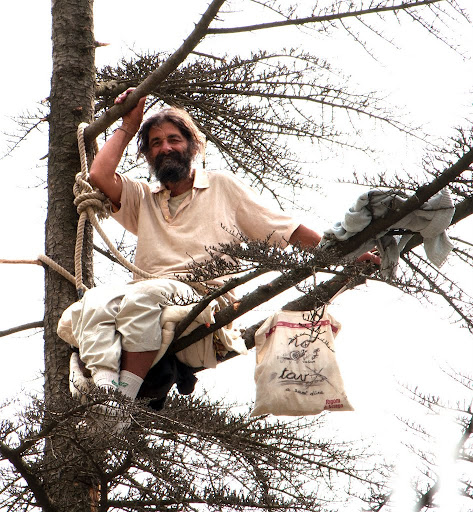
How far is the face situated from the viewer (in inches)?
191

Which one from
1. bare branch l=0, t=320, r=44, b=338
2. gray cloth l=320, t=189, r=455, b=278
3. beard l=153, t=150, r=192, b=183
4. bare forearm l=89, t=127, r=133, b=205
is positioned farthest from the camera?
bare branch l=0, t=320, r=44, b=338

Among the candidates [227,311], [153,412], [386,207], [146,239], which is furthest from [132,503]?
[386,207]

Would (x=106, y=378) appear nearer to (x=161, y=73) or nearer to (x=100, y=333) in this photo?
(x=100, y=333)

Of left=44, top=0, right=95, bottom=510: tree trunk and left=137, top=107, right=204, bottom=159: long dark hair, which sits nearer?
left=44, top=0, right=95, bottom=510: tree trunk

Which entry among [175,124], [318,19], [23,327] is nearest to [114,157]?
[175,124]

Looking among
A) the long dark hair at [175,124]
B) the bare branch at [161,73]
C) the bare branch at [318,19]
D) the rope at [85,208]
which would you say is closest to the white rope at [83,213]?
the rope at [85,208]

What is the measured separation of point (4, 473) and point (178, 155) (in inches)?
80.5

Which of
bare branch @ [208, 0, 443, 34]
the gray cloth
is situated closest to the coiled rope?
bare branch @ [208, 0, 443, 34]

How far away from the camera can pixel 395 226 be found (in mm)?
3791

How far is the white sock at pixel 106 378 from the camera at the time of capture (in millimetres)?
3857

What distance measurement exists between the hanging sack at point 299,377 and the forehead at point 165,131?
4.95 ft

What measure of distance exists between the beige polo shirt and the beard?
0.08m

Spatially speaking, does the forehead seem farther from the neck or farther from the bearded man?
the neck

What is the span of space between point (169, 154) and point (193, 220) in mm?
502
